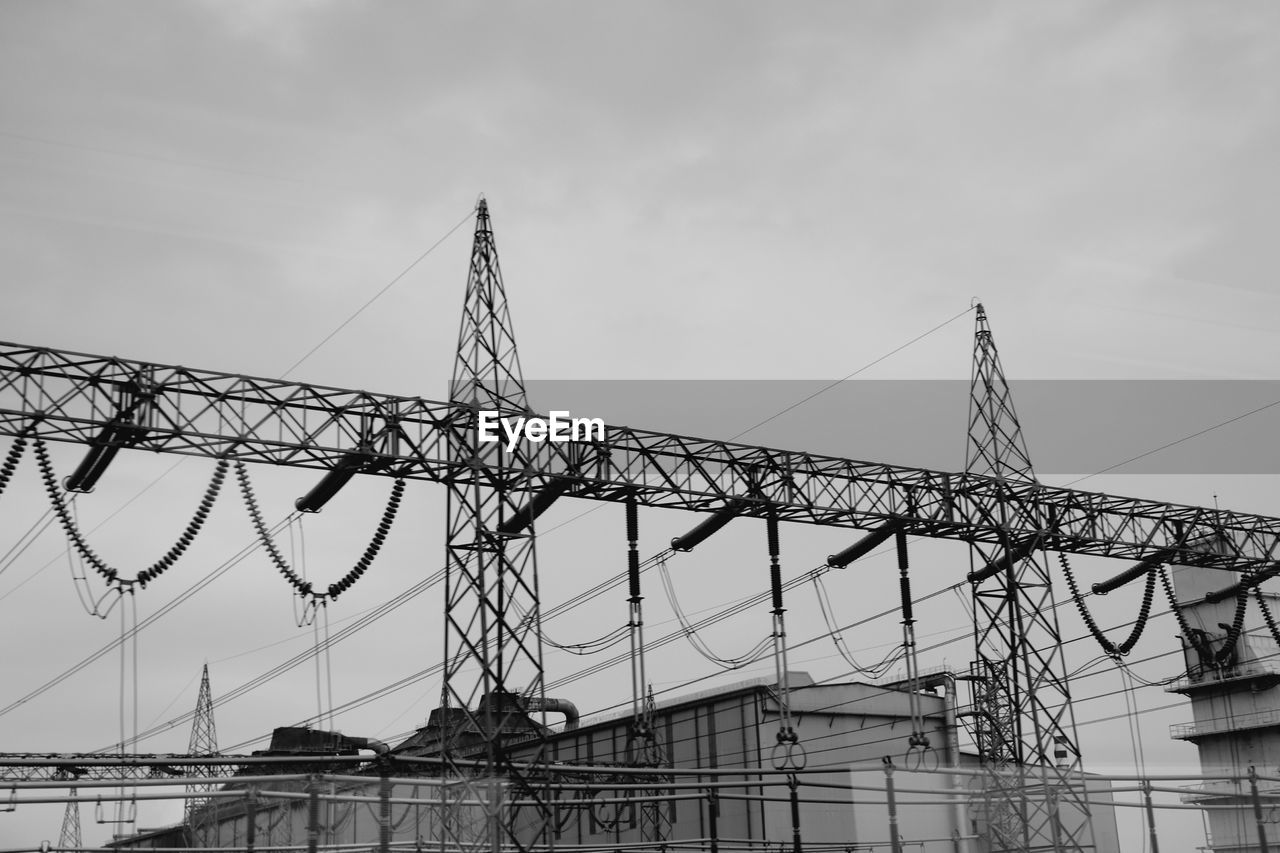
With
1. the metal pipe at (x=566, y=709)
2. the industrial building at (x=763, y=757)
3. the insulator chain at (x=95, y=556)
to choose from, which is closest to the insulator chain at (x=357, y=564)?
the insulator chain at (x=95, y=556)

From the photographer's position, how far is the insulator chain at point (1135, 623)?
123 feet

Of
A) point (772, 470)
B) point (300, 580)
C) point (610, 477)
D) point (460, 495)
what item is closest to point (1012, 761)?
point (772, 470)

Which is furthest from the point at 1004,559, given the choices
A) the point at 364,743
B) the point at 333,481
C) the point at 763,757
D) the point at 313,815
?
the point at 364,743

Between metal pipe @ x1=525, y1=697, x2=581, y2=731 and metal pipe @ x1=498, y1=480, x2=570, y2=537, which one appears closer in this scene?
metal pipe @ x1=498, y1=480, x2=570, y2=537

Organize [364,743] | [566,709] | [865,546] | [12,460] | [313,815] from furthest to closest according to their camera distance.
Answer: [364,743]
[566,709]
[865,546]
[12,460]
[313,815]

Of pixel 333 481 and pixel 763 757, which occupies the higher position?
pixel 333 481

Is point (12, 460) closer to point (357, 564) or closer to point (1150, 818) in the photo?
point (357, 564)

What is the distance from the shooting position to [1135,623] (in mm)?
39188

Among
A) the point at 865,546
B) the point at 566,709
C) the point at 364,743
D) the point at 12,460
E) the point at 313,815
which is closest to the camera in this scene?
the point at 313,815

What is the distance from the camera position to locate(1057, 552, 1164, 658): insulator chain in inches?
1471

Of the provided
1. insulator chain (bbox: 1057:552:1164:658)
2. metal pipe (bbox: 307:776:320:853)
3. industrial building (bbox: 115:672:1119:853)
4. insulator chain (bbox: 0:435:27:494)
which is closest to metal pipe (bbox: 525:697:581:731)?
industrial building (bbox: 115:672:1119:853)

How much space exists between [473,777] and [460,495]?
603 centimetres

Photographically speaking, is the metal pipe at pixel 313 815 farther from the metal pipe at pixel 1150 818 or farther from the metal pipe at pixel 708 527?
the metal pipe at pixel 708 527

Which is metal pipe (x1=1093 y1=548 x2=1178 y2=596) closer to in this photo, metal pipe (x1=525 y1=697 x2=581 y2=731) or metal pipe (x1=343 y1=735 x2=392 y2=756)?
metal pipe (x1=525 y1=697 x2=581 y2=731)
